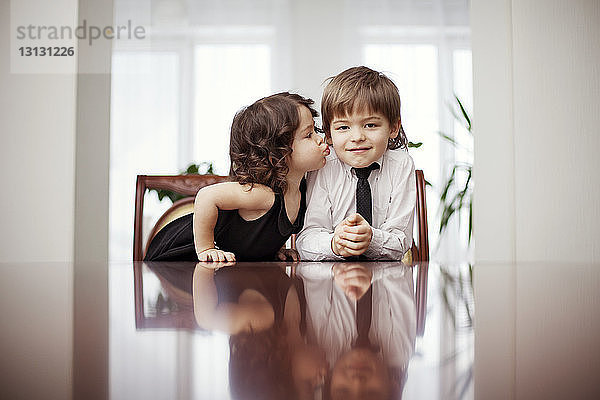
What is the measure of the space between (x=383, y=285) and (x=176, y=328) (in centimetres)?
21

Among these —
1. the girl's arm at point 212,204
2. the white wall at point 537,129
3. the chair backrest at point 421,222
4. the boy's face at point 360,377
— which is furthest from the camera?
the white wall at point 537,129

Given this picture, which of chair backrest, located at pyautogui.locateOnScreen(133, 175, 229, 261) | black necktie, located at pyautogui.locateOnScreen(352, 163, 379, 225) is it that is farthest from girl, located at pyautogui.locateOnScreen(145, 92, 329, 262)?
chair backrest, located at pyautogui.locateOnScreen(133, 175, 229, 261)

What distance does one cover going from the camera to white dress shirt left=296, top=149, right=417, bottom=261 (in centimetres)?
120

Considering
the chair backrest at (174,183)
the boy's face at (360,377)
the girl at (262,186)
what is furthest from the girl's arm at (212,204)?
the boy's face at (360,377)

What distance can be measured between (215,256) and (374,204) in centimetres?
40

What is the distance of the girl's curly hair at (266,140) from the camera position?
3.93 feet

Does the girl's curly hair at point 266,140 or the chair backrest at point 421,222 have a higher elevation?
the girl's curly hair at point 266,140

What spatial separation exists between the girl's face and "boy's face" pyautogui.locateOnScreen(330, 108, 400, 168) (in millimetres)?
54

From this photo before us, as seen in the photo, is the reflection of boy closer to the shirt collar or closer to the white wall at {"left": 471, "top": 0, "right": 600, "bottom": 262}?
the shirt collar

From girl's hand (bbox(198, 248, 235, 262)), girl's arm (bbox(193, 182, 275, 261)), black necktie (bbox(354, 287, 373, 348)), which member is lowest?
girl's hand (bbox(198, 248, 235, 262))

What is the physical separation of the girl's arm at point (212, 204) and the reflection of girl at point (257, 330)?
809 millimetres

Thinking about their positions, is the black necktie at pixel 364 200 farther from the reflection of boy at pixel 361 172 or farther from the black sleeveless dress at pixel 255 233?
the black sleeveless dress at pixel 255 233

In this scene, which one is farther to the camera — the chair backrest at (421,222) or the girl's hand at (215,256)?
the chair backrest at (421,222)

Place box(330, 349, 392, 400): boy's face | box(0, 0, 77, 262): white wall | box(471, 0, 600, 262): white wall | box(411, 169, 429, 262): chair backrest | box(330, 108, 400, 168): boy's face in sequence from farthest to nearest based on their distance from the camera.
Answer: box(0, 0, 77, 262): white wall < box(471, 0, 600, 262): white wall < box(411, 169, 429, 262): chair backrest < box(330, 108, 400, 168): boy's face < box(330, 349, 392, 400): boy's face
